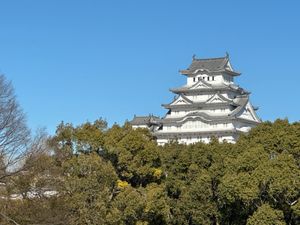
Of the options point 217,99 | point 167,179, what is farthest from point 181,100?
point 167,179

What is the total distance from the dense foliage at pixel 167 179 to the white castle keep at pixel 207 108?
734 inches

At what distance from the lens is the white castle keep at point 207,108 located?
5366cm

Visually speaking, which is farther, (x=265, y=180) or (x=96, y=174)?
→ (x=96, y=174)

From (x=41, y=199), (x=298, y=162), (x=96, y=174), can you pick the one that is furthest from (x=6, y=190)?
(x=298, y=162)

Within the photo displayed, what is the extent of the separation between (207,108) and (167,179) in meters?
24.0

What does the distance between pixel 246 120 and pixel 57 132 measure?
2529 cm

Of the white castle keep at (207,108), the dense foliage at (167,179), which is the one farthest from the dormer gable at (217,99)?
the dense foliage at (167,179)

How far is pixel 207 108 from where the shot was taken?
5538cm

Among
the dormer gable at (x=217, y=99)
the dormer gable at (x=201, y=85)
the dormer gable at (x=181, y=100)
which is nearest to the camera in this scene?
the dormer gable at (x=217, y=99)

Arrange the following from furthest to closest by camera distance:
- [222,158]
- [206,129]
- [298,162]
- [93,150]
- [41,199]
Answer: [206,129] → [93,150] → [222,158] → [298,162] → [41,199]

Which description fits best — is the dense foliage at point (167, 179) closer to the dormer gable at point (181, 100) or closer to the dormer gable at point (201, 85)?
the dormer gable at point (181, 100)

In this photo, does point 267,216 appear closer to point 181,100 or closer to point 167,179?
point 167,179

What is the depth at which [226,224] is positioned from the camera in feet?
94.4

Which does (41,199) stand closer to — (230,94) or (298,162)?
(298,162)
